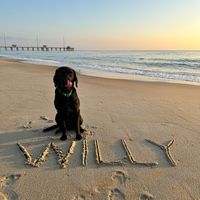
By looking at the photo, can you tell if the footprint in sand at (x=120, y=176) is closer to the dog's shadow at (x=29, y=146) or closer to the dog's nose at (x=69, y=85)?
the dog's shadow at (x=29, y=146)

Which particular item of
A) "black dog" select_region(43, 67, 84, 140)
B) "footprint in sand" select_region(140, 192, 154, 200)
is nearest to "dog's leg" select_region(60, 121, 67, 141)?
"black dog" select_region(43, 67, 84, 140)

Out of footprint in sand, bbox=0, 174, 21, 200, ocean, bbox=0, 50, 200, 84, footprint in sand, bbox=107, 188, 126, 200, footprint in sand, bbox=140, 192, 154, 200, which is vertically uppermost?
footprint in sand, bbox=140, 192, 154, 200

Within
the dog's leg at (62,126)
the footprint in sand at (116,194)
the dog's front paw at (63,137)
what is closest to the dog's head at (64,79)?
the dog's leg at (62,126)

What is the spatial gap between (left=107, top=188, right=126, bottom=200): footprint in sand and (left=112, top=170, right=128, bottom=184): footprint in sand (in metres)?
0.20

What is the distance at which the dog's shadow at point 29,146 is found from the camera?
3422 millimetres

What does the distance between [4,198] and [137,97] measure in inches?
219

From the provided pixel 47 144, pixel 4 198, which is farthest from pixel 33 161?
pixel 4 198

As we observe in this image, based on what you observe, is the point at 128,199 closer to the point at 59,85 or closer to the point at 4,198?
the point at 4,198

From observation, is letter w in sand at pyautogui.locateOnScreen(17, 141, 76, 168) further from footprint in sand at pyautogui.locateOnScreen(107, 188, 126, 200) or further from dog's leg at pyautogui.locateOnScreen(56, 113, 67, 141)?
footprint in sand at pyautogui.locateOnScreen(107, 188, 126, 200)

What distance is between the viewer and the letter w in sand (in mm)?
3389

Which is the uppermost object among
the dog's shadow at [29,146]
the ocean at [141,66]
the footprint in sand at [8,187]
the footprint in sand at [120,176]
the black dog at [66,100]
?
the black dog at [66,100]

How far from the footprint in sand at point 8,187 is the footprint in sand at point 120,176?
113 cm

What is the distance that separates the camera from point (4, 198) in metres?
2.59

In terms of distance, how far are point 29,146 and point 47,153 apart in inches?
17.1
